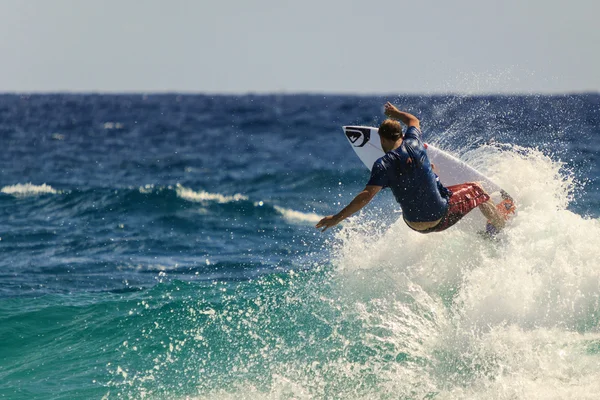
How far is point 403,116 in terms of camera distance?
26.4 feet

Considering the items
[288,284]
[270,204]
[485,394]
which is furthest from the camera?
[270,204]

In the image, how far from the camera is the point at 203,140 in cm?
4181

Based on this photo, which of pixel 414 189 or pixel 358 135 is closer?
pixel 414 189

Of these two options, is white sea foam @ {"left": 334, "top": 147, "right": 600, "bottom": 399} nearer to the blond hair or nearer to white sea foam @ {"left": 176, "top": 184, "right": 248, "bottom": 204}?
the blond hair

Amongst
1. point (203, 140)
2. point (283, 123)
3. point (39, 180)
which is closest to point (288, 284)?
point (39, 180)

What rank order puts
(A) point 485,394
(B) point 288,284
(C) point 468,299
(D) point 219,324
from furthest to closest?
1. (B) point 288,284
2. (D) point 219,324
3. (C) point 468,299
4. (A) point 485,394

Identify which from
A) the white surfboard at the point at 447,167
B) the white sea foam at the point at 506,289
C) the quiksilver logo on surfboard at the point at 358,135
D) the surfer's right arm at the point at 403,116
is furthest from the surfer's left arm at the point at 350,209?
the quiksilver logo on surfboard at the point at 358,135

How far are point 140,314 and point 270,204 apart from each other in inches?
383

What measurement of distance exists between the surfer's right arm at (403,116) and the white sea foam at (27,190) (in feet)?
47.7

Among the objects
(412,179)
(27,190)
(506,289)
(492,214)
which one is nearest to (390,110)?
(412,179)

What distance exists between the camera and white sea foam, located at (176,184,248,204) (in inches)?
788

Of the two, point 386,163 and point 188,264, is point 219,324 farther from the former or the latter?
point 188,264

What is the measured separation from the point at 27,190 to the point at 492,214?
16218 mm

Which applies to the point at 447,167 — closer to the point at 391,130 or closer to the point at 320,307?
the point at 391,130
